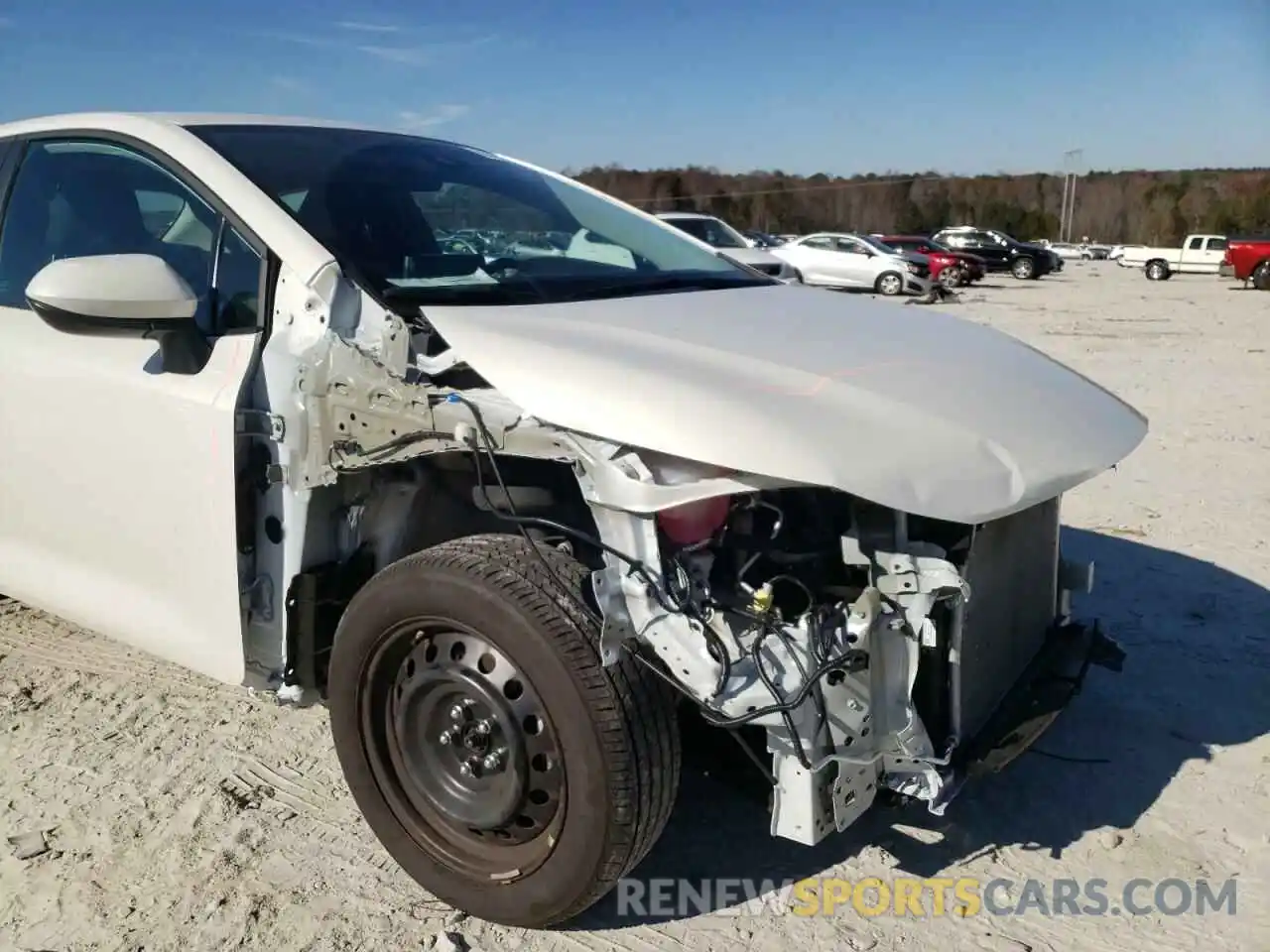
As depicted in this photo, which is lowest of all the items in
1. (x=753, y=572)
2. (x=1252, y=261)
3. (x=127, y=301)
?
(x=753, y=572)

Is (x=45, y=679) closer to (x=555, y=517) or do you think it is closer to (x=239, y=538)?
(x=239, y=538)

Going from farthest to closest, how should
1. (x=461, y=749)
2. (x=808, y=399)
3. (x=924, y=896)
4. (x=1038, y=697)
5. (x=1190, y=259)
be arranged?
(x=1190, y=259) < (x=1038, y=697) < (x=924, y=896) < (x=461, y=749) < (x=808, y=399)

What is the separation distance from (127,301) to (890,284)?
2312cm

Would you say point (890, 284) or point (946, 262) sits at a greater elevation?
point (946, 262)

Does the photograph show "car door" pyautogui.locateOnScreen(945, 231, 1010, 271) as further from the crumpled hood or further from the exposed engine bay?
the exposed engine bay

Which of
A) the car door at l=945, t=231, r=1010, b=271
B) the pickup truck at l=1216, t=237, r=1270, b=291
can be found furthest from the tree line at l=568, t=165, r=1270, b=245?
the pickup truck at l=1216, t=237, r=1270, b=291

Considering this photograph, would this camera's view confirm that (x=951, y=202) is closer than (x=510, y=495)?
No

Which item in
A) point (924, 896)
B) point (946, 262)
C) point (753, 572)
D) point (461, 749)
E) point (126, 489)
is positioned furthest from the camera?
point (946, 262)

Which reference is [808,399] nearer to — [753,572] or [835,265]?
[753,572]

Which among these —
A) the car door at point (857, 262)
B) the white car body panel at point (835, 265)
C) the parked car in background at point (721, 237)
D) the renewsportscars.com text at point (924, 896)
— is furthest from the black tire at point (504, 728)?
the car door at point (857, 262)

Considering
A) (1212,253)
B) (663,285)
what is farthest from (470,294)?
(1212,253)

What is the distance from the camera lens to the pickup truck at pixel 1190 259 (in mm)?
36312

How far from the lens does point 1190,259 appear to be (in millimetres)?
36906

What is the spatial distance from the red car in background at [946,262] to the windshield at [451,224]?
26326mm
